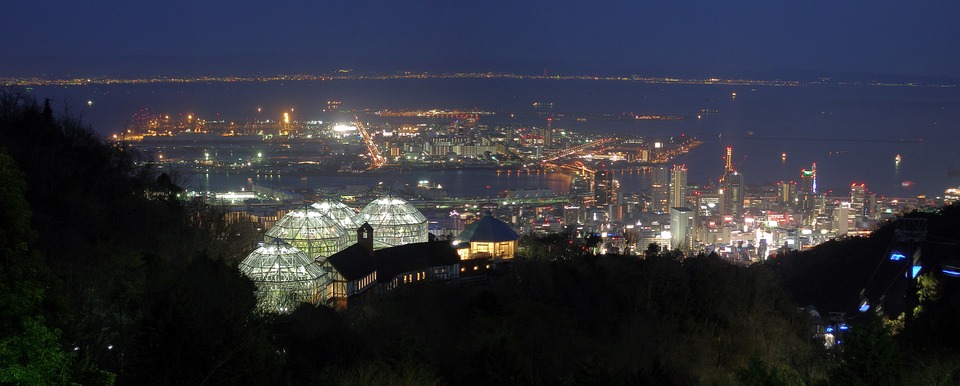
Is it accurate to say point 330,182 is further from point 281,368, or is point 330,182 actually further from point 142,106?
point 281,368

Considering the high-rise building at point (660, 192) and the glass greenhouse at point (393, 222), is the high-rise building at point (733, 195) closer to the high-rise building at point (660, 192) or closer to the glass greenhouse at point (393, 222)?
the high-rise building at point (660, 192)

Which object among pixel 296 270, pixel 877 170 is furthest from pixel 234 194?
pixel 877 170

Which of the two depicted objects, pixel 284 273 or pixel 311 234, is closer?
pixel 284 273

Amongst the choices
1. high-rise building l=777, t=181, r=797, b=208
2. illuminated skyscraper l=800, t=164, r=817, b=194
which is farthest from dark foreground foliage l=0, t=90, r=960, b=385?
illuminated skyscraper l=800, t=164, r=817, b=194

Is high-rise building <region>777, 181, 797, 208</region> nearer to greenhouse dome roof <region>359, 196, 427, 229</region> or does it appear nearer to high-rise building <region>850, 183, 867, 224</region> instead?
high-rise building <region>850, 183, 867, 224</region>

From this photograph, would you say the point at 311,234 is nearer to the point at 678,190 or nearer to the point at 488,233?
the point at 488,233

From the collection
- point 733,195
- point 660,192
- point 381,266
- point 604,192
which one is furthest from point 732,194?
point 381,266
